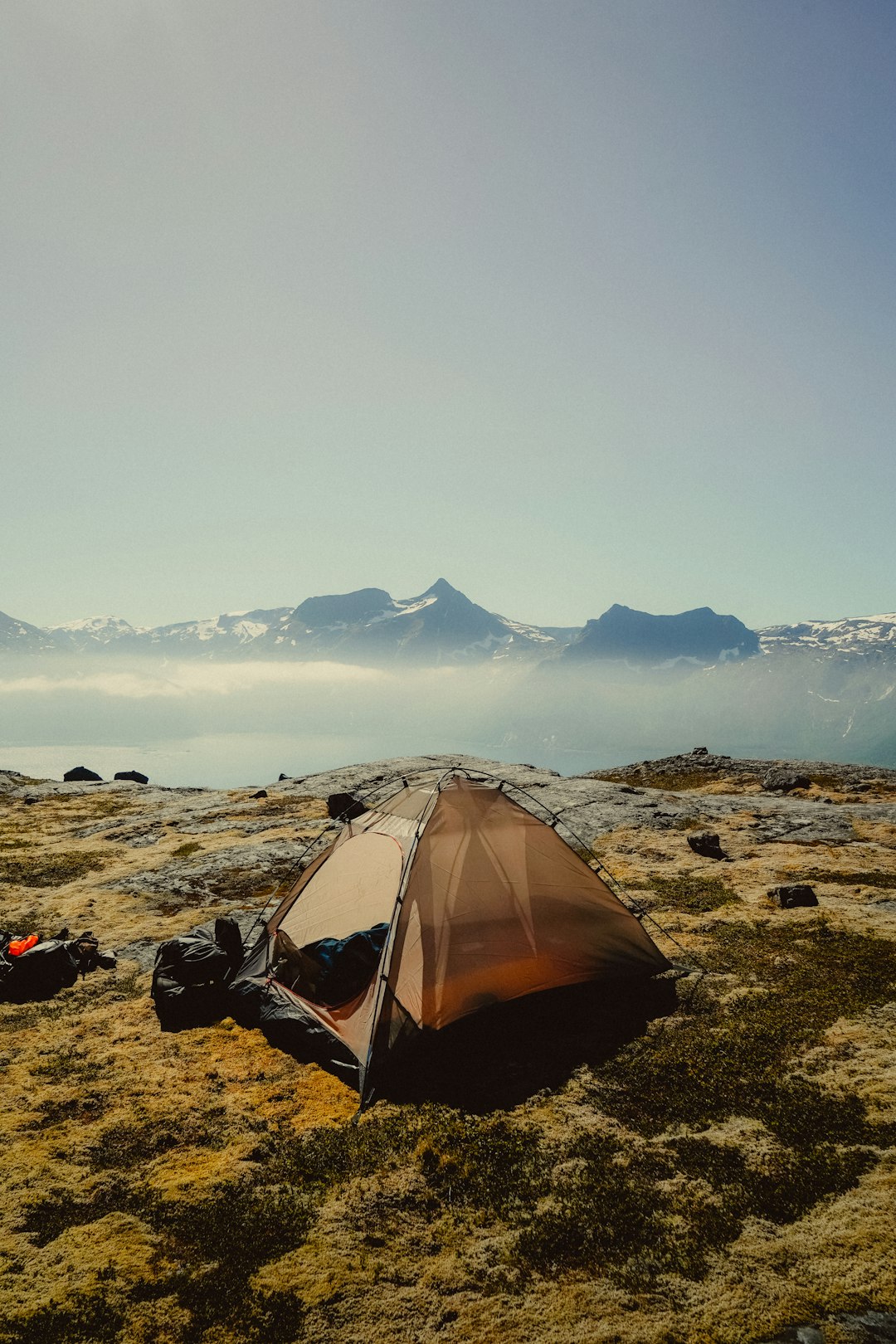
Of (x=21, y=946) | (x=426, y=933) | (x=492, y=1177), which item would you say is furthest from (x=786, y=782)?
(x=21, y=946)

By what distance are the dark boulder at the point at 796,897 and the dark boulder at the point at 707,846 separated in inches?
187

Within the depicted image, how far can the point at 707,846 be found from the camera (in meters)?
19.5

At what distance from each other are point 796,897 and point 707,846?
5.02 metres

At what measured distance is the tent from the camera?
927 cm

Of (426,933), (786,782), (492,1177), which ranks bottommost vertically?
(492,1177)

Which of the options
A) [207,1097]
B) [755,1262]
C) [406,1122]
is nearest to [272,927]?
[207,1097]

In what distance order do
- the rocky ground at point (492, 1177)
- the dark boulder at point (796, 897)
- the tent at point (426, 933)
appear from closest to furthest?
the rocky ground at point (492, 1177), the tent at point (426, 933), the dark boulder at point (796, 897)

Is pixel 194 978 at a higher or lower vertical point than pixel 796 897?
lower

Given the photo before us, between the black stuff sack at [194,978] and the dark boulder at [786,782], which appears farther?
the dark boulder at [786,782]

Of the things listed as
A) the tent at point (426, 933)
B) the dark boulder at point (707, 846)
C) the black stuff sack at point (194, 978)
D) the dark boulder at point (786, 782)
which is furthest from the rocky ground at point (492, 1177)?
the dark boulder at point (786, 782)

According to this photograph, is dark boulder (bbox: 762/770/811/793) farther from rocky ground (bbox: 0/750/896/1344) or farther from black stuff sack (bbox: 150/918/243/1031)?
black stuff sack (bbox: 150/918/243/1031)

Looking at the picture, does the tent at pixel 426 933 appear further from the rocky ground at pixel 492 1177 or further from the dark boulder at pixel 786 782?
the dark boulder at pixel 786 782

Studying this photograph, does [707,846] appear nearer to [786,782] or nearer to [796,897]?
[796,897]

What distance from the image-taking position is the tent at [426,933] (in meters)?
9.27
